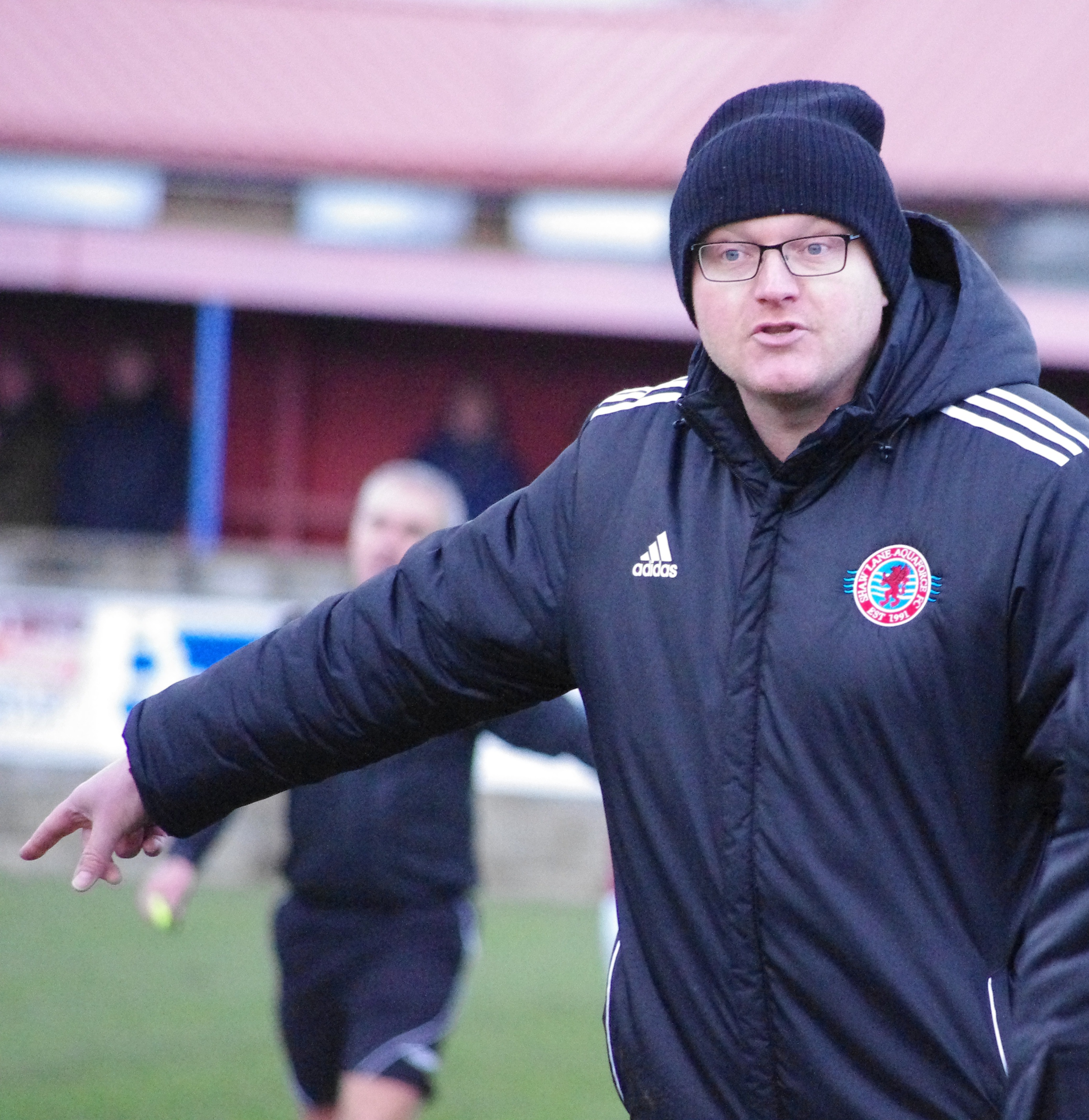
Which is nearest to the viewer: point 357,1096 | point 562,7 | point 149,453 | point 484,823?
point 357,1096

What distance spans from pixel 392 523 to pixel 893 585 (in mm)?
2830

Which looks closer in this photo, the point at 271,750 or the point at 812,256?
the point at 812,256

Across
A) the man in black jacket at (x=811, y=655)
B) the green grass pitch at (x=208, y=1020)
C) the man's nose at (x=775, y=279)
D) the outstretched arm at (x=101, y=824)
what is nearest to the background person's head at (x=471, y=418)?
the green grass pitch at (x=208, y=1020)

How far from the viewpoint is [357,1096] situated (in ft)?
14.9

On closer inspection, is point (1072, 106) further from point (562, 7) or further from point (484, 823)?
point (484, 823)

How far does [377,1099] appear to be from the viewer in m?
4.52

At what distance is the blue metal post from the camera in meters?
15.5

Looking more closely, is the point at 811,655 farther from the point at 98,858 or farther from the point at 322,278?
the point at 322,278

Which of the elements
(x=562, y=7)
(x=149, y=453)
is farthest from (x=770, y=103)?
(x=562, y=7)

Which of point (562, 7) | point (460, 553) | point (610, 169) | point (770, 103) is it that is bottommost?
point (460, 553)

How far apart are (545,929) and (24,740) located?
336 centimetres

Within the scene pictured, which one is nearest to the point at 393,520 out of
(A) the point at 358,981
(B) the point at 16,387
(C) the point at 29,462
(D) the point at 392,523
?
(D) the point at 392,523

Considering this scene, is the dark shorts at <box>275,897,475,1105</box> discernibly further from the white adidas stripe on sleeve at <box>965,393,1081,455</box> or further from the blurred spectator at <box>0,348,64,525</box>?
the blurred spectator at <box>0,348,64,525</box>

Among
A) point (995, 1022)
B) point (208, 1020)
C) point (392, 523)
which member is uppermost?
point (392, 523)
